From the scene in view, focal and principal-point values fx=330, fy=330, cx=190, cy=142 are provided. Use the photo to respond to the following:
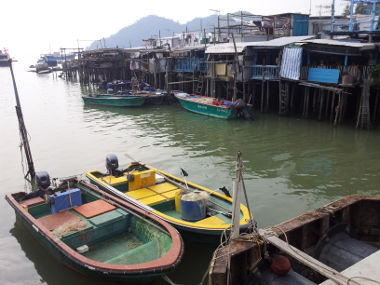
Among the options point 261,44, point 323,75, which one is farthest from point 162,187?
point 261,44

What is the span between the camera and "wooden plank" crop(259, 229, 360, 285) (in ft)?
13.0

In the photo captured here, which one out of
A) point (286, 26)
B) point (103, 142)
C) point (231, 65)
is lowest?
point (103, 142)

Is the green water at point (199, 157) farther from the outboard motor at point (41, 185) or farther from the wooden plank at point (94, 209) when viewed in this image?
the wooden plank at point (94, 209)

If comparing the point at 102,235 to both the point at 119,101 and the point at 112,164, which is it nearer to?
the point at 112,164

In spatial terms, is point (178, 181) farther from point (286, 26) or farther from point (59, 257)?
point (286, 26)

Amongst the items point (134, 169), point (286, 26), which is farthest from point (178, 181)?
point (286, 26)

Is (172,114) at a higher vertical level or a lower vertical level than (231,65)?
lower

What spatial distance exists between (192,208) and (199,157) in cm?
667

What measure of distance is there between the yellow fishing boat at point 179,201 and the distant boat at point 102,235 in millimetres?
501

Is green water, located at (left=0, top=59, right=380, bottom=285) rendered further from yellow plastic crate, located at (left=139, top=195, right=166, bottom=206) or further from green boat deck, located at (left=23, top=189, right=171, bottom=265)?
yellow plastic crate, located at (left=139, top=195, right=166, bottom=206)

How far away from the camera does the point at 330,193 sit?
10.3m

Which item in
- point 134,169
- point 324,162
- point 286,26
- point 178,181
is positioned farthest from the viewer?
point 286,26

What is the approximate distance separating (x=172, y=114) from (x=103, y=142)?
8032 mm

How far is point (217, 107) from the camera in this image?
69.1ft
